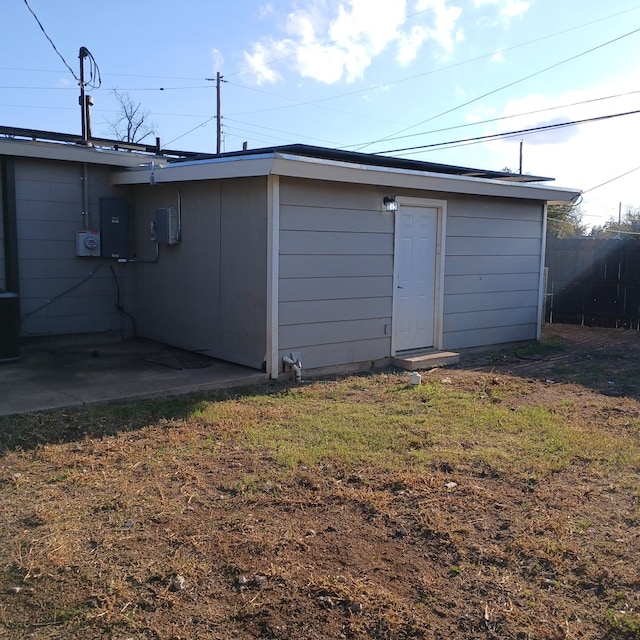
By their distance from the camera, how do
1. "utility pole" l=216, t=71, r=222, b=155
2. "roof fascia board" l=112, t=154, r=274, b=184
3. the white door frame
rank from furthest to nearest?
"utility pole" l=216, t=71, r=222, b=155 → the white door frame → "roof fascia board" l=112, t=154, r=274, b=184

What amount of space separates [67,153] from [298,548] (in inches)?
275

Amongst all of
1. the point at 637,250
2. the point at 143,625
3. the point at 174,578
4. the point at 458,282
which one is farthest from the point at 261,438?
the point at 637,250

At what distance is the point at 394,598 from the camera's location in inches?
116

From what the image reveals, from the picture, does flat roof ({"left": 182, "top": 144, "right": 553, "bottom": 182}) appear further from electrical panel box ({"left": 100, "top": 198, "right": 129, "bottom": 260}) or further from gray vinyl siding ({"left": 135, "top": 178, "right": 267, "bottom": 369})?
electrical panel box ({"left": 100, "top": 198, "right": 129, "bottom": 260})

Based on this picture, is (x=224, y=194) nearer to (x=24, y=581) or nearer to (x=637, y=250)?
(x=24, y=581)

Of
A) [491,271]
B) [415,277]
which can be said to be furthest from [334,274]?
[491,271]

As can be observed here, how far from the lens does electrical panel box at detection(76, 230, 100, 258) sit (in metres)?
9.03

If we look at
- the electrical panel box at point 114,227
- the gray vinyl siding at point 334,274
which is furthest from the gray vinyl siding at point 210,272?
the gray vinyl siding at point 334,274

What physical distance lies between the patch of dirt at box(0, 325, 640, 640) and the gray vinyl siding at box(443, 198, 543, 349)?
4.73m

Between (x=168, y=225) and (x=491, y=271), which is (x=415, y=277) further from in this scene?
(x=168, y=225)

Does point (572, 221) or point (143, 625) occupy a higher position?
point (572, 221)

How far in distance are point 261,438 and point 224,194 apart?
3524 millimetres

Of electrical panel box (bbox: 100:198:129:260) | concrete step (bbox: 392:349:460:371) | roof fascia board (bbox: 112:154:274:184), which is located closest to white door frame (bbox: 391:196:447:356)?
concrete step (bbox: 392:349:460:371)

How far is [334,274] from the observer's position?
7.67 meters
